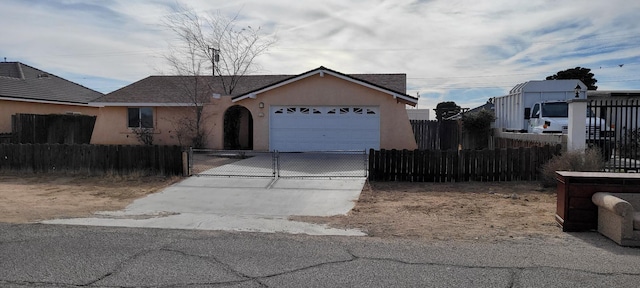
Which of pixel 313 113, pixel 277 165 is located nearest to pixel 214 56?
pixel 313 113

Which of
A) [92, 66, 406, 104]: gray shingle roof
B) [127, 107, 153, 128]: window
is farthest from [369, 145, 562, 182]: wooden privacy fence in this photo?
[127, 107, 153, 128]: window

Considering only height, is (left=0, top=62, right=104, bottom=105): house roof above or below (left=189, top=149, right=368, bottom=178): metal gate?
above

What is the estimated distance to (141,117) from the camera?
22.1 m

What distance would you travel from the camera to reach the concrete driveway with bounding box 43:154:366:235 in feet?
26.0

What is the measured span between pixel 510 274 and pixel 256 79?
2151cm

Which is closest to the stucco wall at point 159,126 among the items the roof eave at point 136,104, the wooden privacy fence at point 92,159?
the roof eave at point 136,104

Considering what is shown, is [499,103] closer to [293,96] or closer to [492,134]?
[492,134]

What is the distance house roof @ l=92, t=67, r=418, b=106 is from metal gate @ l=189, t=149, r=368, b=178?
3052 millimetres

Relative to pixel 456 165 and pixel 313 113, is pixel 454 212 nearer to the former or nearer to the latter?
pixel 456 165

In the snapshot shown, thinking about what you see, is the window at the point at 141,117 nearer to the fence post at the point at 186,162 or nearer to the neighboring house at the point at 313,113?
the neighboring house at the point at 313,113

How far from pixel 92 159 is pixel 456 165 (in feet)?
33.9

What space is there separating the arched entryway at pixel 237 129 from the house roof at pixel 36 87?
1141cm

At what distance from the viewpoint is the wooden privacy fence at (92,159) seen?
1335cm

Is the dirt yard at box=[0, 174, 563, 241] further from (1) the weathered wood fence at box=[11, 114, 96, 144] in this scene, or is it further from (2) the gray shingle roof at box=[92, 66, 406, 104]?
(1) the weathered wood fence at box=[11, 114, 96, 144]
